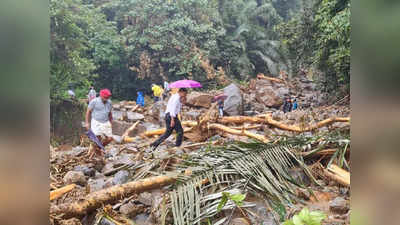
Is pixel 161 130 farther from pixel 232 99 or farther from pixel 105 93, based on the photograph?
pixel 232 99

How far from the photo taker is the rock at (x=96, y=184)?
281cm

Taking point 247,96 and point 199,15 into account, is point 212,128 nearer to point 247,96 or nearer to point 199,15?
point 247,96

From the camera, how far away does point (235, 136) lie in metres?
2.95

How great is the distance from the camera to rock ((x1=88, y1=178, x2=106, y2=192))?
2.81m

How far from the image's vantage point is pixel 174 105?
293cm

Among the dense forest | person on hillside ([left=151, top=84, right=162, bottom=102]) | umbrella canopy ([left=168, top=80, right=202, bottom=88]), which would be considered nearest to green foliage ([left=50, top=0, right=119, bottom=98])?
the dense forest

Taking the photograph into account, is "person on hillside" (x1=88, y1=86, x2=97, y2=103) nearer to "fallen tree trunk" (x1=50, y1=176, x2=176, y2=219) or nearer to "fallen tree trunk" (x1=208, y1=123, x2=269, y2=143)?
"fallen tree trunk" (x1=50, y1=176, x2=176, y2=219)

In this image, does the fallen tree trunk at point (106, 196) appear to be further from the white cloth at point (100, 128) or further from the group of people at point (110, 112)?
the white cloth at point (100, 128)

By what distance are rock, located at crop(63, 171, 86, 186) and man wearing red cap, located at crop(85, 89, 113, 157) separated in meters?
0.21

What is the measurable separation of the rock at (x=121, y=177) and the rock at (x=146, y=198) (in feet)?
0.73

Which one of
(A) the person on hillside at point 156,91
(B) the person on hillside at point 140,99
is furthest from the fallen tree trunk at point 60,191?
(A) the person on hillside at point 156,91

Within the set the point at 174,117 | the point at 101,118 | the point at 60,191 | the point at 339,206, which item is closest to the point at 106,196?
the point at 60,191

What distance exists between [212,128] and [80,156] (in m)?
1.26

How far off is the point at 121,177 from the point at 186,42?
1.37 m
